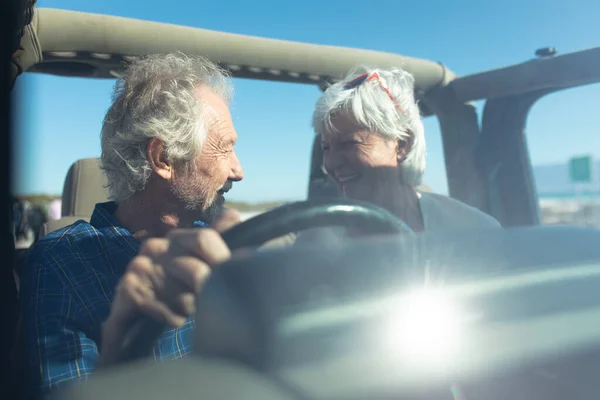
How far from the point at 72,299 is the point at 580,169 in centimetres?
189

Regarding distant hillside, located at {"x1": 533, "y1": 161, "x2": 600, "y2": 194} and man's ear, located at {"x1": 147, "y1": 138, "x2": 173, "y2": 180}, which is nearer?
man's ear, located at {"x1": 147, "y1": 138, "x2": 173, "y2": 180}

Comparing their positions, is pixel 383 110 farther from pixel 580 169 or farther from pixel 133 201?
pixel 133 201

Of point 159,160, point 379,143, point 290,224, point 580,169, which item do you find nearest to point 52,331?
point 159,160

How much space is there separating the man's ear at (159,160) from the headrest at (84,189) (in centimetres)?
95

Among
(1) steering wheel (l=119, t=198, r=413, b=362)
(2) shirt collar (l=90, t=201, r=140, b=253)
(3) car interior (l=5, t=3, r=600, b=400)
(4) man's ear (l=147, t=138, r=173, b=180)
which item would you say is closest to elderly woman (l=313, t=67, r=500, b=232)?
(4) man's ear (l=147, t=138, r=173, b=180)

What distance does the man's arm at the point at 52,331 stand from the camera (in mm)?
1338

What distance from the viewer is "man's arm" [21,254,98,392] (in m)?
1.34

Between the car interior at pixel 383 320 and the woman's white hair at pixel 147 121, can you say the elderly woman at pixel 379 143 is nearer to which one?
the woman's white hair at pixel 147 121

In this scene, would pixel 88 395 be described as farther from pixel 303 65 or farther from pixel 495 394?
pixel 303 65

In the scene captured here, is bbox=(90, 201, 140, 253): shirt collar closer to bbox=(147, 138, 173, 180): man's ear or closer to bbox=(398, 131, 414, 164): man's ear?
bbox=(147, 138, 173, 180): man's ear

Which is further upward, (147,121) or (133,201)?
(147,121)

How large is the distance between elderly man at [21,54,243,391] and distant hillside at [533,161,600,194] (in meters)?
1.18

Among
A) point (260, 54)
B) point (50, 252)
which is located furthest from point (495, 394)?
point (260, 54)

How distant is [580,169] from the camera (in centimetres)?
222
